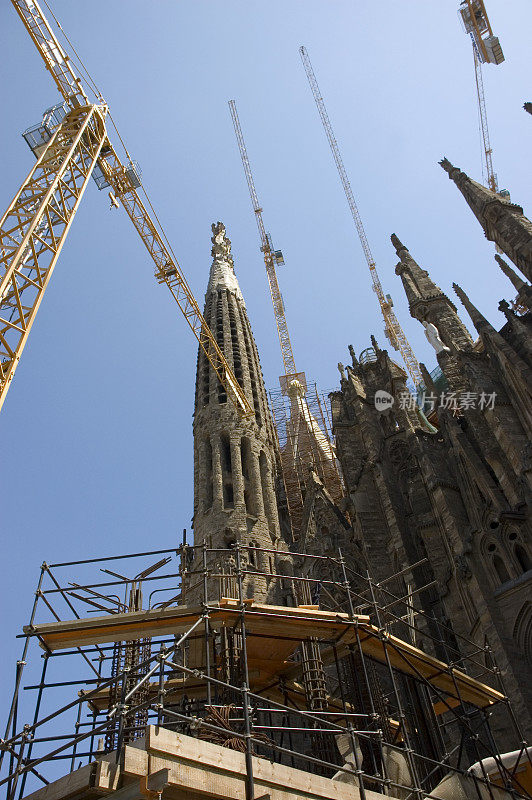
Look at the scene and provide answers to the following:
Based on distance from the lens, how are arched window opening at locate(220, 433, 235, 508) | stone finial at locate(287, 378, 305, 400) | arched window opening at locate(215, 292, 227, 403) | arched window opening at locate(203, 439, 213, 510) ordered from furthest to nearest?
stone finial at locate(287, 378, 305, 400), arched window opening at locate(215, 292, 227, 403), arched window opening at locate(203, 439, 213, 510), arched window opening at locate(220, 433, 235, 508)

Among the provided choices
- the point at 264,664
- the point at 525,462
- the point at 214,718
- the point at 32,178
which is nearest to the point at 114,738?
the point at 264,664

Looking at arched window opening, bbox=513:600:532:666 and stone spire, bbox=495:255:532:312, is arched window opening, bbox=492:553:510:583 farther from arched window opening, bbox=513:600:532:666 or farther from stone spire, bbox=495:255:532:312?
stone spire, bbox=495:255:532:312

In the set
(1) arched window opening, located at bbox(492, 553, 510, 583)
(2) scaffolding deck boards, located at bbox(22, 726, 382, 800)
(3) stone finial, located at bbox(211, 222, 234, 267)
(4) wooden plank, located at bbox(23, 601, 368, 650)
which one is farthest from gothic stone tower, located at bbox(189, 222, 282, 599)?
(2) scaffolding deck boards, located at bbox(22, 726, 382, 800)

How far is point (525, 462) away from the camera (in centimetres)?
1991

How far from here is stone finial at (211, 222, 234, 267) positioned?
58531 mm

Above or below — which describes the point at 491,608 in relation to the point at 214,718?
above

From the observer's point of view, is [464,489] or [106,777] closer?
[106,777]

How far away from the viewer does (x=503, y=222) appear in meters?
28.3

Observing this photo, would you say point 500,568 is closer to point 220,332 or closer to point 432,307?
point 432,307

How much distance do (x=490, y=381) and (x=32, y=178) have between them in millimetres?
16427

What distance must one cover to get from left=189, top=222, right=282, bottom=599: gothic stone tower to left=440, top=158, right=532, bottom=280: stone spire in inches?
635

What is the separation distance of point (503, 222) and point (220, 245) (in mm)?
35039

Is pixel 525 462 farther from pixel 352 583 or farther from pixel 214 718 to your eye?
pixel 214 718

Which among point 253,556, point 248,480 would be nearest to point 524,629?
point 253,556
